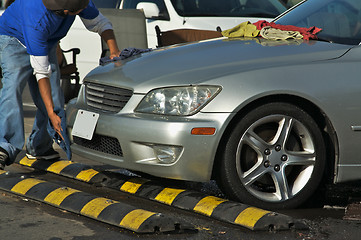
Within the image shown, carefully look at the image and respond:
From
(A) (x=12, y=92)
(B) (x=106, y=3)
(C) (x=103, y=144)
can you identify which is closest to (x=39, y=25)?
(A) (x=12, y=92)

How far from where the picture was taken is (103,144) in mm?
5223

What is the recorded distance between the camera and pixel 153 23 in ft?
34.7

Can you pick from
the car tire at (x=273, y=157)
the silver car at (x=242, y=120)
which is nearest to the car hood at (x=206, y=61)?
the silver car at (x=242, y=120)

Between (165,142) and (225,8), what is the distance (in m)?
6.07

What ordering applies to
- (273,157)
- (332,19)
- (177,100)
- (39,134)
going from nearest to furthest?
(177,100)
(273,157)
(332,19)
(39,134)

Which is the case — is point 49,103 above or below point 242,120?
below

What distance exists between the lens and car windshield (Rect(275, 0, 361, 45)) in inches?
223

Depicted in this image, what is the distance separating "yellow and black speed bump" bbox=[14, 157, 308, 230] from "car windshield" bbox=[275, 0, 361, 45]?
154cm

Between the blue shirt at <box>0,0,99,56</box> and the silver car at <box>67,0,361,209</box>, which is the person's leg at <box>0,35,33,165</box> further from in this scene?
the silver car at <box>67,0,361,209</box>

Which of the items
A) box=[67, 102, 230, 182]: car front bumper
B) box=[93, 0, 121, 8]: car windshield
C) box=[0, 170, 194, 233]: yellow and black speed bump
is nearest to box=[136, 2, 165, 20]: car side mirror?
box=[93, 0, 121, 8]: car windshield

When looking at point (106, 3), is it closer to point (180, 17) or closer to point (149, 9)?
point (149, 9)

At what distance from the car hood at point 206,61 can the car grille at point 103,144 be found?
37cm

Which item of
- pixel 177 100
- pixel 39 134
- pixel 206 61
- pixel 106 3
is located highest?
A: pixel 206 61

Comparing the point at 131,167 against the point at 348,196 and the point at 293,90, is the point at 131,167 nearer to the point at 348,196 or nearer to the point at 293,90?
the point at 293,90
